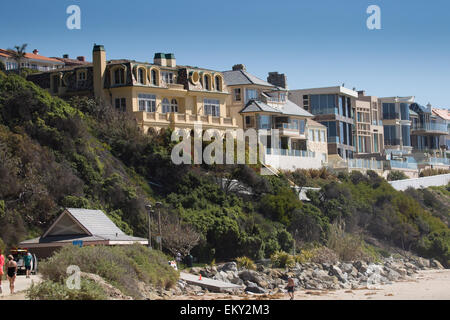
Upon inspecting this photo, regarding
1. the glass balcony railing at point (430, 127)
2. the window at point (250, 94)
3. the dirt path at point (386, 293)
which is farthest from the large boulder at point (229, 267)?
the glass balcony railing at point (430, 127)

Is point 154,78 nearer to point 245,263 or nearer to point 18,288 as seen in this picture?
point 245,263

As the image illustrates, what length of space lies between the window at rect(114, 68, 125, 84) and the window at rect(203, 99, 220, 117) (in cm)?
760

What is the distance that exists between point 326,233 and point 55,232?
24646mm

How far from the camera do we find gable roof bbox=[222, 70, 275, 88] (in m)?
72.3

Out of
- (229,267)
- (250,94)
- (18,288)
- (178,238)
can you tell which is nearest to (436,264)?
(250,94)

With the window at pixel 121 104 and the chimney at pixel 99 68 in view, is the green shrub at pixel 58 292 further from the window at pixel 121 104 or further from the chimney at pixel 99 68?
the chimney at pixel 99 68

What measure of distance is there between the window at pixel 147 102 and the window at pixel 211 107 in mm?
5125

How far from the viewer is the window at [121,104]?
6169 cm

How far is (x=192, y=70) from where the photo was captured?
65.8 meters

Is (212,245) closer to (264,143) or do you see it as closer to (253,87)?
(264,143)

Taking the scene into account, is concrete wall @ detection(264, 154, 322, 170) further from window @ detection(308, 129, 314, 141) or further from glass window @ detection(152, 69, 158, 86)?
glass window @ detection(152, 69, 158, 86)

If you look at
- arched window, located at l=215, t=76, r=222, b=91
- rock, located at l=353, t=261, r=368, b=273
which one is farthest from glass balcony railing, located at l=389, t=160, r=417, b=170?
rock, located at l=353, t=261, r=368, b=273
